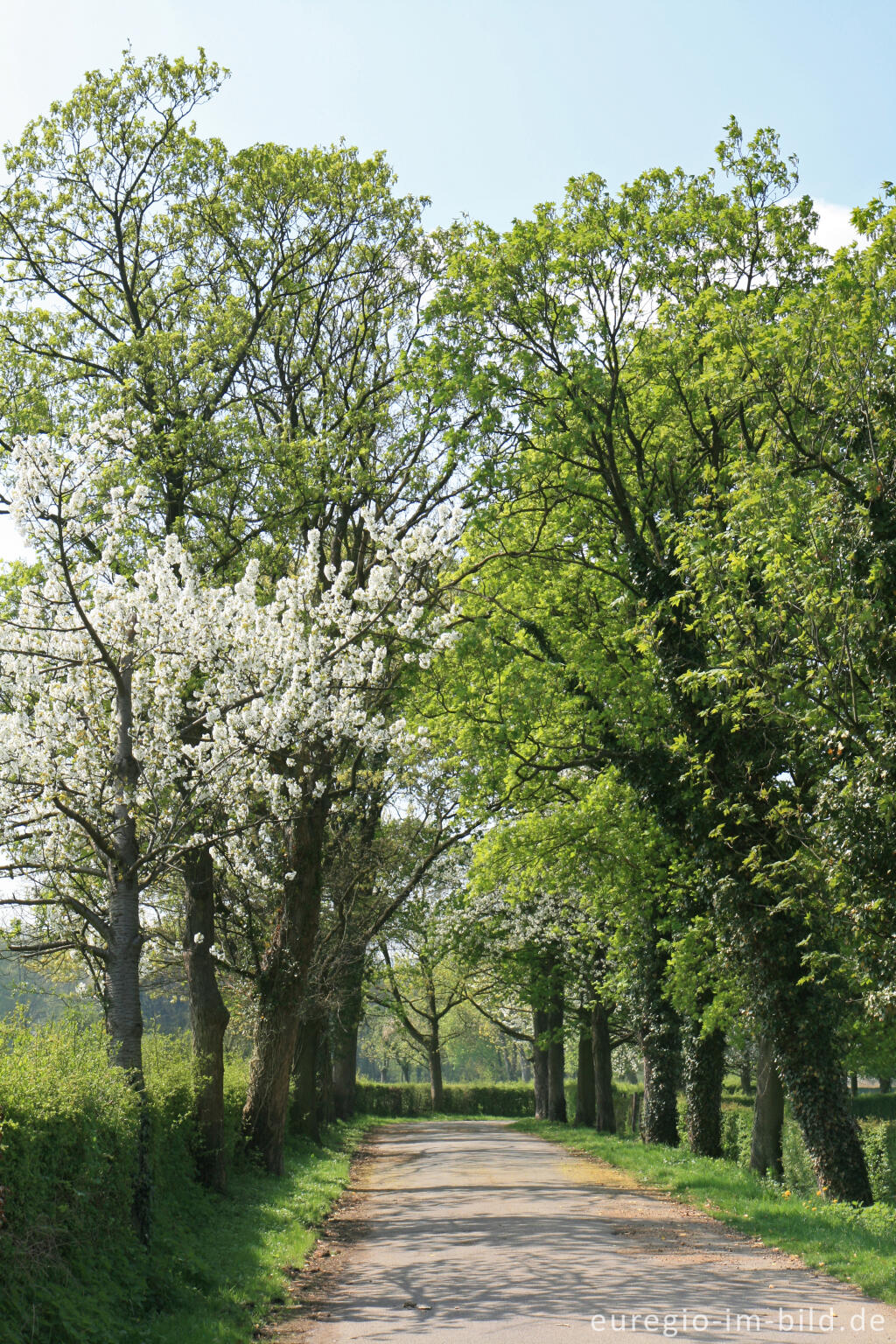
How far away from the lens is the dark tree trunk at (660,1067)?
22344mm

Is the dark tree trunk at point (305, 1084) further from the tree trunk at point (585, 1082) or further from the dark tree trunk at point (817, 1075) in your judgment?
the tree trunk at point (585, 1082)

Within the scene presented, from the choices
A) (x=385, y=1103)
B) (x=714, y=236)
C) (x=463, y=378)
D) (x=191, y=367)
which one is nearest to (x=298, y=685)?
(x=463, y=378)

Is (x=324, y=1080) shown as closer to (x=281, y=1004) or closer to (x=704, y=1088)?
(x=704, y=1088)

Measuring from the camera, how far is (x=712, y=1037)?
820 inches

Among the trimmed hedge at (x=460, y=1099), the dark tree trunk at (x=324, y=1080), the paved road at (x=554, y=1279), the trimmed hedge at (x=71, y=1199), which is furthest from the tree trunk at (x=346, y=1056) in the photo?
the trimmed hedge at (x=71, y=1199)

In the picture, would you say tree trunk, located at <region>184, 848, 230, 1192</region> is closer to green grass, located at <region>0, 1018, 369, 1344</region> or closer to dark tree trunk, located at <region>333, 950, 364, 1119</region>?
green grass, located at <region>0, 1018, 369, 1344</region>

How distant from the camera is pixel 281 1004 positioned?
1664cm

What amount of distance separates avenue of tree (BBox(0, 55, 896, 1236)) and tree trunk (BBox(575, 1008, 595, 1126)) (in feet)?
37.7

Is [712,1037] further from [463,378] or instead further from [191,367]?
[191,367]

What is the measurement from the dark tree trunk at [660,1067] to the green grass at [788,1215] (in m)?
2.56

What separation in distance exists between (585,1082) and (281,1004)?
21239 millimetres

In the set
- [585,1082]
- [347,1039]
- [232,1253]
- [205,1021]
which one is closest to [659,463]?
[205,1021]

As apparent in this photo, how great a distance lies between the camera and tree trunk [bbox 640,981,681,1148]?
22344 millimetres

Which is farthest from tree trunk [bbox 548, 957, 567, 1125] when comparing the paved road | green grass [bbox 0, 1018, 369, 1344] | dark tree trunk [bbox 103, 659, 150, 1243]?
dark tree trunk [bbox 103, 659, 150, 1243]
